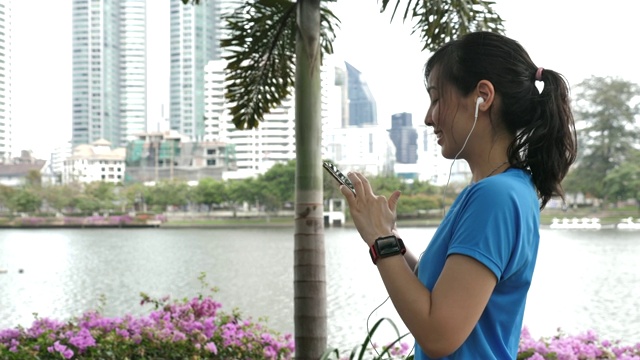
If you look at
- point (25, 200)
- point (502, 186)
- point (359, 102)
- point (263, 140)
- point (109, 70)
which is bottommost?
point (25, 200)

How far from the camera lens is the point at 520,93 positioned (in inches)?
34.8

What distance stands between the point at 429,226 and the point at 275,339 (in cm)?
3594

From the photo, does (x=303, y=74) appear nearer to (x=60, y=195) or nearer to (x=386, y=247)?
(x=386, y=247)

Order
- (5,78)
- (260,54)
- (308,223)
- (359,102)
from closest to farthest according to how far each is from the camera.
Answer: (308,223) < (260,54) < (5,78) < (359,102)

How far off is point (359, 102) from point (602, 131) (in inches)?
762

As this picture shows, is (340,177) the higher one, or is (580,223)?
(340,177)

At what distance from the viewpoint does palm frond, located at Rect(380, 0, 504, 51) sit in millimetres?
2870

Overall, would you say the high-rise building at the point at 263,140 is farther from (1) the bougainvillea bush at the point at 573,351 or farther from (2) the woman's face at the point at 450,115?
(2) the woman's face at the point at 450,115

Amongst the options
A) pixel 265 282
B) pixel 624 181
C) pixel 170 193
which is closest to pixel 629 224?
pixel 624 181

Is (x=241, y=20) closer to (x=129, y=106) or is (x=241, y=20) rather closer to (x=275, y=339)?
(x=275, y=339)

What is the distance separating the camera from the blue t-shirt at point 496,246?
0.78m

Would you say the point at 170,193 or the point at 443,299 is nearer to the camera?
the point at 443,299

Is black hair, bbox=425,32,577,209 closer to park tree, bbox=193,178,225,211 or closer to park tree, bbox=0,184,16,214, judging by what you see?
park tree, bbox=193,178,225,211

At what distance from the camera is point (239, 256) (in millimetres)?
23812
